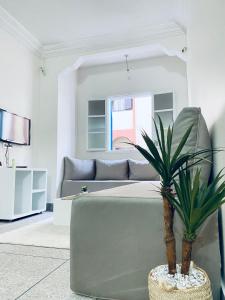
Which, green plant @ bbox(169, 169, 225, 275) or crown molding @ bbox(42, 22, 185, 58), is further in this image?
crown molding @ bbox(42, 22, 185, 58)

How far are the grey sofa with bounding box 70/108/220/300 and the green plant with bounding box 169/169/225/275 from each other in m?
0.22

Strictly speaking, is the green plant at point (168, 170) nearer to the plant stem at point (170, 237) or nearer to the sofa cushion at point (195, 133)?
the plant stem at point (170, 237)

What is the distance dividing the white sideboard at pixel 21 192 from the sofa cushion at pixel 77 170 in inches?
25.6

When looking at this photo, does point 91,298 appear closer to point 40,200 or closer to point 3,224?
point 3,224

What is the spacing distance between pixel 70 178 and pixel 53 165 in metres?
0.40

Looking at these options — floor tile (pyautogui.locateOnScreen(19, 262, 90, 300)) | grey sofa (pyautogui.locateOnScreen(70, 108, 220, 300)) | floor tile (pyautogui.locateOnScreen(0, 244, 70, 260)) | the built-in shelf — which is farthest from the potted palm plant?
the built-in shelf

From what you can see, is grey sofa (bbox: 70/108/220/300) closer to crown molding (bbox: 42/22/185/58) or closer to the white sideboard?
the white sideboard

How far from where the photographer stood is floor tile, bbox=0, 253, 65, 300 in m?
1.22

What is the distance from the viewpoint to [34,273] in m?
1.42

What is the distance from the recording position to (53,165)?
4504mm

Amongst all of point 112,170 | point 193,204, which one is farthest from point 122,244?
point 112,170

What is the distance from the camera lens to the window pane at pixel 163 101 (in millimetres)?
4973

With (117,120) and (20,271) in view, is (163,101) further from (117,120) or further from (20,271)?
(20,271)

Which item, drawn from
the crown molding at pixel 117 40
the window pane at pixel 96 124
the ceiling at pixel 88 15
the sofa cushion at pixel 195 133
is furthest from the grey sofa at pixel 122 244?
the window pane at pixel 96 124
